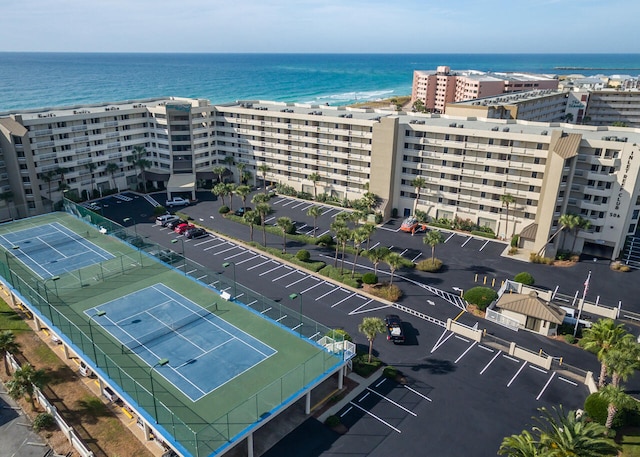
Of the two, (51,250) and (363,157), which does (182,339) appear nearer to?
(51,250)

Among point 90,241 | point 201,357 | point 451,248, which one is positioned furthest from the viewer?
point 451,248

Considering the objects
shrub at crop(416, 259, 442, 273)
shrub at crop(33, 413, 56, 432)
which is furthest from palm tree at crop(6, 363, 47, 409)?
shrub at crop(416, 259, 442, 273)

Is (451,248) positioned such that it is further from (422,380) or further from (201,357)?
(201,357)

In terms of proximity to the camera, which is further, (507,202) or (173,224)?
(173,224)

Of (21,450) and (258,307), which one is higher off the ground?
(258,307)

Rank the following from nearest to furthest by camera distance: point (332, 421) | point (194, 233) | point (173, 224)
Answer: point (332, 421)
point (194, 233)
point (173, 224)

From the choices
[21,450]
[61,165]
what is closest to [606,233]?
[21,450]

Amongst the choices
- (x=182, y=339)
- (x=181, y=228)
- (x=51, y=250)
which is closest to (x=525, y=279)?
(x=182, y=339)

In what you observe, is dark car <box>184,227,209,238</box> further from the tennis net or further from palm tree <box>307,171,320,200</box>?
the tennis net
